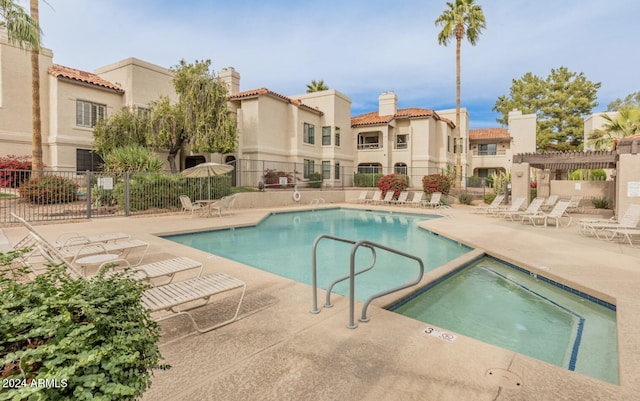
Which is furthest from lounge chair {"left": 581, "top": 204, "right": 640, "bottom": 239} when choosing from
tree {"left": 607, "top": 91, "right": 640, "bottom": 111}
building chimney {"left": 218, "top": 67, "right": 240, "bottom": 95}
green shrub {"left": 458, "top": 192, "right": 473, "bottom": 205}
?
tree {"left": 607, "top": 91, "right": 640, "bottom": 111}

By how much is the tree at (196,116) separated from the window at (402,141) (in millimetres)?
17408

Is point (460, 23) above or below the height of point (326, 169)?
above

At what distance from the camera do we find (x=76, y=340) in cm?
142

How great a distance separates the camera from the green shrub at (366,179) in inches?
1155

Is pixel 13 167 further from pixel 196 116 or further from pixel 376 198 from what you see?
pixel 376 198

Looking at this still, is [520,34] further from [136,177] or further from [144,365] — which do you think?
[144,365]

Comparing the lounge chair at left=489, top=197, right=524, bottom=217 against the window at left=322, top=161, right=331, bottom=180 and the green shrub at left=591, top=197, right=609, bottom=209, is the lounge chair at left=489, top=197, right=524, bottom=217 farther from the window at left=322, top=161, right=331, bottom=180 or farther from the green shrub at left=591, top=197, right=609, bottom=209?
the window at left=322, top=161, right=331, bottom=180

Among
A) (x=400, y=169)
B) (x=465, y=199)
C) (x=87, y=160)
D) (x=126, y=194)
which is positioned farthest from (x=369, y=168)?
(x=126, y=194)

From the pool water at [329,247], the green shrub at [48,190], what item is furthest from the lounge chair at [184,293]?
the green shrub at [48,190]

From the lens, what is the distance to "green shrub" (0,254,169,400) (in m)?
1.29

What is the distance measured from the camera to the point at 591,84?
36312mm

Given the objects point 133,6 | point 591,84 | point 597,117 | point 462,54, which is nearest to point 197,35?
point 133,6

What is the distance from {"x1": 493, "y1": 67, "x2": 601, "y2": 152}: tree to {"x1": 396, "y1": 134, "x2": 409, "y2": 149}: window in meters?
17.0

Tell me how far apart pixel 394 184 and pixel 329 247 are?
46.6 ft
